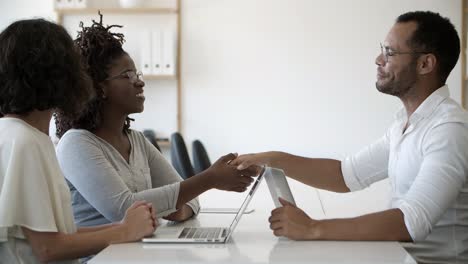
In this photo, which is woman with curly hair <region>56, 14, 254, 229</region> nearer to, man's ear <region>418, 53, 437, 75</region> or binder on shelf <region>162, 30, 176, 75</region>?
man's ear <region>418, 53, 437, 75</region>

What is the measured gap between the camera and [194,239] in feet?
5.64

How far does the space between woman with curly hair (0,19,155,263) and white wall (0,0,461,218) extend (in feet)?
13.1

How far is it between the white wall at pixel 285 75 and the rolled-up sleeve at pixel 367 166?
3.10 m

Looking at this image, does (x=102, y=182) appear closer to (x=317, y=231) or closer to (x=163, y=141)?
(x=317, y=231)

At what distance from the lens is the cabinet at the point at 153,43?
216 inches

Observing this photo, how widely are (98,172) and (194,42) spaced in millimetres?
3794

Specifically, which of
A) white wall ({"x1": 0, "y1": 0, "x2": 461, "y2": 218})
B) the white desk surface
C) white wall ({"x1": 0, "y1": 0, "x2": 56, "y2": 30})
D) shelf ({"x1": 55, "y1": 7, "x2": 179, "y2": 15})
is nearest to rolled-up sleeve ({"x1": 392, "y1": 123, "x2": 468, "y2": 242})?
the white desk surface

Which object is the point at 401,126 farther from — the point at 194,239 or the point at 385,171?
the point at 194,239

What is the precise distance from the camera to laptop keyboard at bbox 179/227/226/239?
1.78 meters

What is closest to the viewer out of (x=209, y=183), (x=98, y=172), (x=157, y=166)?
(x=98, y=172)

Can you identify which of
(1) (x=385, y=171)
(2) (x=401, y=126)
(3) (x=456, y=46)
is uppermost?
(3) (x=456, y=46)

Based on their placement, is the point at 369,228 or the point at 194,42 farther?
the point at 194,42

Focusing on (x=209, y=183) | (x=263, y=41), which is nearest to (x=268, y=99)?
(x=263, y=41)

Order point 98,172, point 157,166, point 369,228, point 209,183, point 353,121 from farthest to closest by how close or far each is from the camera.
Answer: point 353,121
point 157,166
point 209,183
point 98,172
point 369,228
